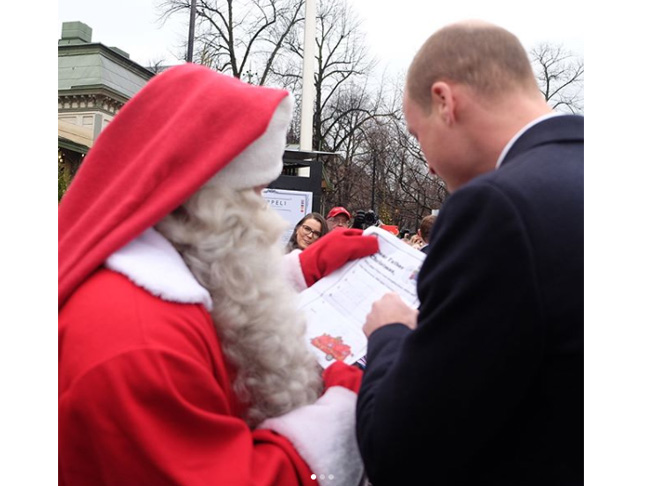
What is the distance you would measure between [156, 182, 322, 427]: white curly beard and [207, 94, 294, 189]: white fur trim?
32mm

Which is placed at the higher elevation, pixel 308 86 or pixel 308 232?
pixel 308 86

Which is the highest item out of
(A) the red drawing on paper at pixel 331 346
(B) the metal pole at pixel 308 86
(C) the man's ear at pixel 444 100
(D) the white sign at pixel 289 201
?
(B) the metal pole at pixel 308 86

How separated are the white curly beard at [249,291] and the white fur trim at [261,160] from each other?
0.11ft

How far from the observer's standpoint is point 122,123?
1.64 meters

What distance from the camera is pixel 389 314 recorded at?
1.74 metres

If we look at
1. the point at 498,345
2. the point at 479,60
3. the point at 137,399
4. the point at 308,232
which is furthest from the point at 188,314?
the point at 308,232

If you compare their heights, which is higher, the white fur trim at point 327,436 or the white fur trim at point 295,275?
the white fur trim at point 295,275

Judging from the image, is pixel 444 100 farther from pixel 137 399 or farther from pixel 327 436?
pixel 137 399

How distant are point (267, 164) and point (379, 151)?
86.3 feet

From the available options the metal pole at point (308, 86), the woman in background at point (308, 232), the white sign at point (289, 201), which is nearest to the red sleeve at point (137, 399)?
the woman in background at point (308, 232)

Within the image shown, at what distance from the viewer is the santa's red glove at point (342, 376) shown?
1.88 m

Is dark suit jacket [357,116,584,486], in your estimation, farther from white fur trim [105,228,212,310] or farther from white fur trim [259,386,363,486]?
white fur trim [105,228,212,310]

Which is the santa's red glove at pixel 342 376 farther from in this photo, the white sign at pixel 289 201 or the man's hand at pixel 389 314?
the white sign at pixel 289 201

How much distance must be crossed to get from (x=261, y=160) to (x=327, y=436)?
0.78m
